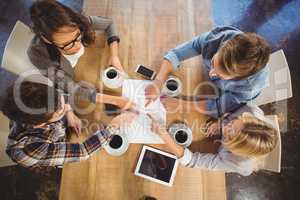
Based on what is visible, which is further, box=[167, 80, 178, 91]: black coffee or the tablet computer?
box=[167, 80, 178, 91]: black coffee

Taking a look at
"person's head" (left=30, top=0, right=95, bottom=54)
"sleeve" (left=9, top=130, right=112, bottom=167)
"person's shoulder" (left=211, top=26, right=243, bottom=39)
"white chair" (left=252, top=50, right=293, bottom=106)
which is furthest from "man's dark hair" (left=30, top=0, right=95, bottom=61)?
"white chair" (left=252, top=50, right=293, bottom=106)

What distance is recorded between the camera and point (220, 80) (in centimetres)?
162

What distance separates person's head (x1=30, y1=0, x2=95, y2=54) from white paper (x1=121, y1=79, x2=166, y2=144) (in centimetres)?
37

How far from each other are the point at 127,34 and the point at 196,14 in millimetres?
464

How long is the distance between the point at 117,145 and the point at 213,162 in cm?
50

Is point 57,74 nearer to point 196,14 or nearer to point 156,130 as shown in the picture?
point 156,130

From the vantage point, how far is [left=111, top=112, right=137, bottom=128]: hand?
1.49 m

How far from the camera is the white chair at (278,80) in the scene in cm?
152

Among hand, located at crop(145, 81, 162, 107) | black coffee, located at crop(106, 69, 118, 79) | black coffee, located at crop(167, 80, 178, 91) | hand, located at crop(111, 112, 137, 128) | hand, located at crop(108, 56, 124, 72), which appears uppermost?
hand, located at crop(108, 56, 124, 72)

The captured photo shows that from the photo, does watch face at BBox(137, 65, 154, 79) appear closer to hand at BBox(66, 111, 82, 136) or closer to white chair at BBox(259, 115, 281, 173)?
hand at BBox(66, 111, 82, 136)

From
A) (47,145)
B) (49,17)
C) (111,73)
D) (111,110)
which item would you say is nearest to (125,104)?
(111,110)

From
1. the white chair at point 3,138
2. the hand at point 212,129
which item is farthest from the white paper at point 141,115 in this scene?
the white chair at point 3,138

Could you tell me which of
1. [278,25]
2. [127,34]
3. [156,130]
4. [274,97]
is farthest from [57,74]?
[278,25]

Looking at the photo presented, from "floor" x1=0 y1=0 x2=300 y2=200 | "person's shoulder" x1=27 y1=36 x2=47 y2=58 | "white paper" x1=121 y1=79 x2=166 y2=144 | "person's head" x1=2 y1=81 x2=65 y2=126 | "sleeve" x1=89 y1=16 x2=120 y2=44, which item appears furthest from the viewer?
"floor" x1=0 y1=0 x2=300 y2=200
